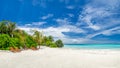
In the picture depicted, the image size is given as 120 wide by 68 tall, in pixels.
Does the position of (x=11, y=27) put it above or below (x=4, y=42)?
above

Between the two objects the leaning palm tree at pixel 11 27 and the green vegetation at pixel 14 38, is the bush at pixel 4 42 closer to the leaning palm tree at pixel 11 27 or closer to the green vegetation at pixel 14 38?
the green vegetation at pixel 14 38

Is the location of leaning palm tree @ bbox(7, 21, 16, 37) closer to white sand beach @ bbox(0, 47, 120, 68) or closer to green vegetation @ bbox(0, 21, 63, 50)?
green vegetation @ bbox(0, 21, 63, 50)

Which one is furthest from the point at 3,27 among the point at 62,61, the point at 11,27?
the point at 62,61

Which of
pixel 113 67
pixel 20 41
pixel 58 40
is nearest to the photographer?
pixel 113 67

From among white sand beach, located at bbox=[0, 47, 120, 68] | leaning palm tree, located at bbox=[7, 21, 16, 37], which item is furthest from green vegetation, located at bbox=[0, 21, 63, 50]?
white sand beach, located at bbox=[0, 47, 120, 68]

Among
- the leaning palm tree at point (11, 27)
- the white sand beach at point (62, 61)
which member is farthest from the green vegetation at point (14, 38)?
the white sand beach at point (62, 61)

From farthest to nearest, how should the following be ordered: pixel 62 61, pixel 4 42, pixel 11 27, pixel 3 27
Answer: pixel 3 27 < pixel 11 27 < pixel 4 42 < pixel 62 61

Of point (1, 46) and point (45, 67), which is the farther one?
point (1, 46)

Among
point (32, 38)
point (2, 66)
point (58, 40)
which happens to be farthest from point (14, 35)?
point (2, 66)

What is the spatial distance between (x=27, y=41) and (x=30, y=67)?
2432 cm

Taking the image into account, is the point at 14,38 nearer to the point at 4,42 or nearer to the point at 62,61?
the point at 4,42

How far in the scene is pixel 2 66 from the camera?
8.16 meters

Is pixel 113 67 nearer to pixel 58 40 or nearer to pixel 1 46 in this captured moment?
pixel 1 46

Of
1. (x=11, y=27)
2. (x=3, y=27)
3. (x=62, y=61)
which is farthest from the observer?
(x=3, y=27)
